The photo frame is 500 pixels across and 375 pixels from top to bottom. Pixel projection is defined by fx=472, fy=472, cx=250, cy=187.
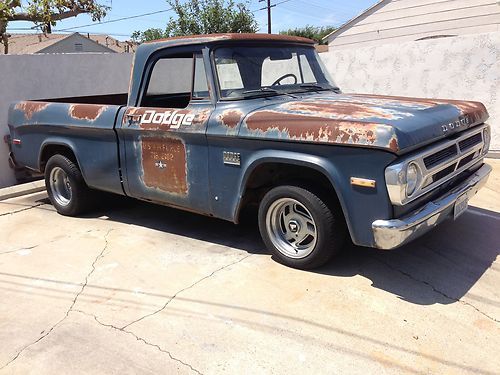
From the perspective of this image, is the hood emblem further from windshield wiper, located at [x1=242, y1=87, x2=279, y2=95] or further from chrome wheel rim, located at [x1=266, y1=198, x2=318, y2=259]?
windshield wiper, located at [x1=242, y1=87, x2=279, y2=95]

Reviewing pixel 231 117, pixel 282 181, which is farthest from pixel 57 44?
pixel 282 181

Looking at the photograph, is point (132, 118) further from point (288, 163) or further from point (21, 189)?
point (21, 189)

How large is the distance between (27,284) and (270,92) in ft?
8.78

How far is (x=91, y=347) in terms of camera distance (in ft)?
9.95

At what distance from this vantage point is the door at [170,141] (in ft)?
13.6

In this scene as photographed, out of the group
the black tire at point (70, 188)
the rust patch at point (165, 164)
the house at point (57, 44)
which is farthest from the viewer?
the house at point (57, 44)

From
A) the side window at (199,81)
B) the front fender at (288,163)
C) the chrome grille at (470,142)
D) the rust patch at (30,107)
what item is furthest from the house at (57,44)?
the chrome grille at (470,142)

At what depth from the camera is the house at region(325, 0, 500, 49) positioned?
12.6 m

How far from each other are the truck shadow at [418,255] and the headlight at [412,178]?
82cm

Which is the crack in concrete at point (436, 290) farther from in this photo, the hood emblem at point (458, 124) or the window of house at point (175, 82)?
the window of house at point (175, 82)

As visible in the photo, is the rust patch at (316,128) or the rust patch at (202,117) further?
the rust patch at (202,117)

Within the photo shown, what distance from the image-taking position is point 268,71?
4402 mm

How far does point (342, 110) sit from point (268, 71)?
3.66 feet

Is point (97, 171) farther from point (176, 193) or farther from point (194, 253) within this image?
point (194, 253)
